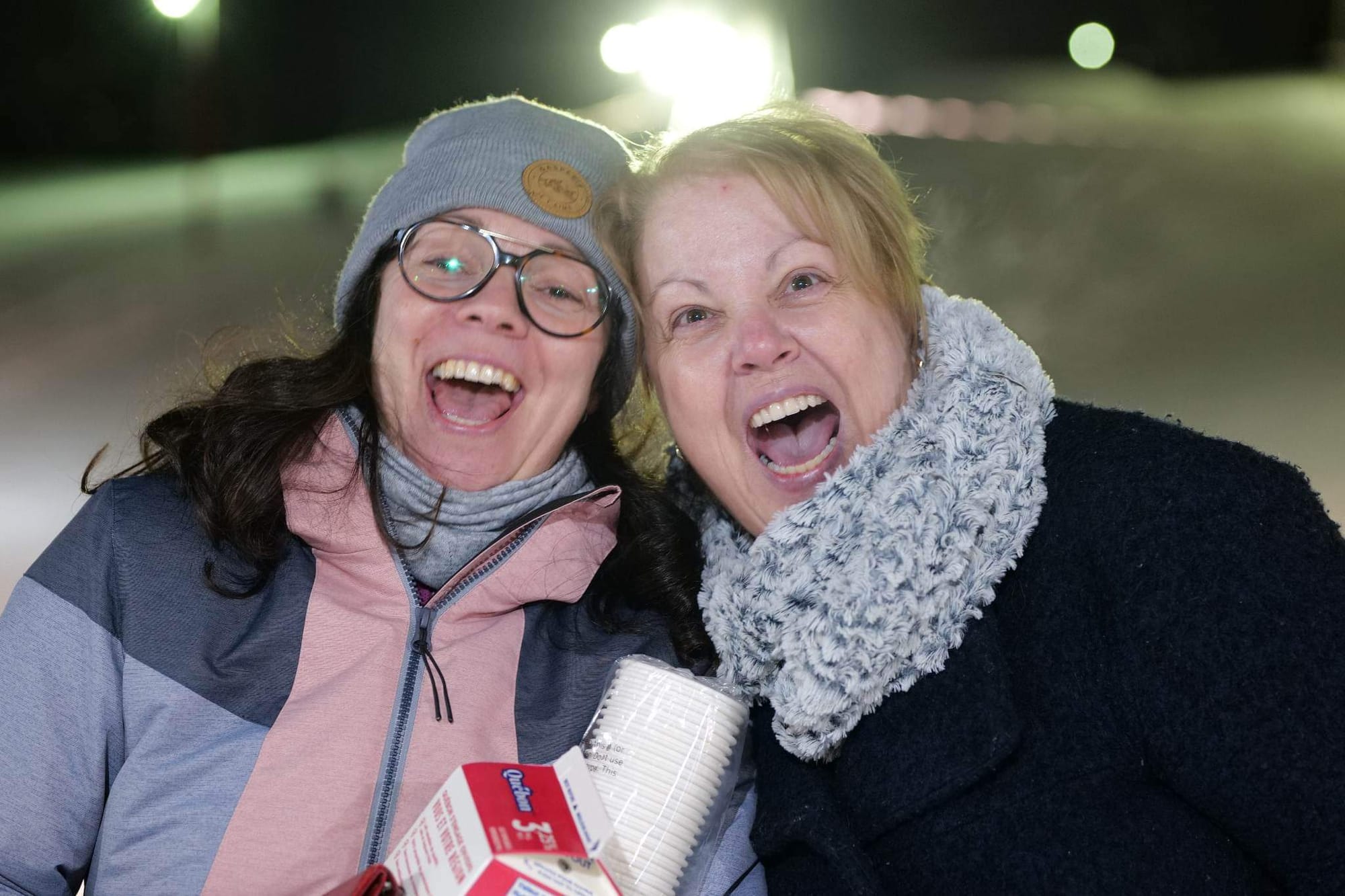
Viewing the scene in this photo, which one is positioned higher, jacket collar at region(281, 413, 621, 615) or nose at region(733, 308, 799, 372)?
nose at region(733, 308, 799, 372)

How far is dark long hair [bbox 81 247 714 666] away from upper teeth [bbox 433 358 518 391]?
0.43 feet

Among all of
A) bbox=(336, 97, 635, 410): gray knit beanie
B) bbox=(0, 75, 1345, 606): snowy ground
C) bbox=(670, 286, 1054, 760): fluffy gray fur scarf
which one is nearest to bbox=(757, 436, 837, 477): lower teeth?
bbox=(670, 286, 1054, 760): fluffy gray fur scarf

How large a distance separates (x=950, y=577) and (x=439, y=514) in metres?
0.73

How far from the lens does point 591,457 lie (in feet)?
6.04

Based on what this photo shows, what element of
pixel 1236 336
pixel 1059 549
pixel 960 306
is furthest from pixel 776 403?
pixel 1236 336

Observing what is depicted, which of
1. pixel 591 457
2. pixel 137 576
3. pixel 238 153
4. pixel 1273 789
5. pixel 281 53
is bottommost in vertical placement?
pixel 1273 789

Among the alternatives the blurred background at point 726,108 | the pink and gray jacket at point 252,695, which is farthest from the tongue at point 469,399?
the blurred background at point 726,108

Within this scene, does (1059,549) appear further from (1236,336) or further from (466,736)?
(1236,336)

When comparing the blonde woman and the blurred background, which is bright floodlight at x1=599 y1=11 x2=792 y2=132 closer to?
the blurred background

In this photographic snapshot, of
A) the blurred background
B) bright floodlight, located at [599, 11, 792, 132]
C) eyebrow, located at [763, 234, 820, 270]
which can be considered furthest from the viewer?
bright floodlight, located at [599, 11, 792, 132]

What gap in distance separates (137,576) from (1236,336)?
3.82 metres

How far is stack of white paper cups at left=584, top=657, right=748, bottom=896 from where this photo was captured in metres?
1.12

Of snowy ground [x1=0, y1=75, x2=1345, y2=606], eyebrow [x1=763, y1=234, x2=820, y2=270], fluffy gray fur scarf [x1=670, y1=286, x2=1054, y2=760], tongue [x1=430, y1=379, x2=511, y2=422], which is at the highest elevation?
snowy ground [x1=0, y1=75, x2=1345, y2=606]

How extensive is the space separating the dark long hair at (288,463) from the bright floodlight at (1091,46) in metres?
2.65
